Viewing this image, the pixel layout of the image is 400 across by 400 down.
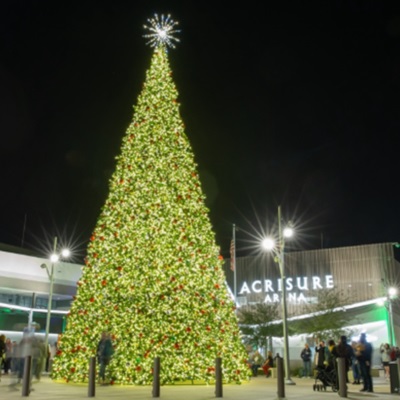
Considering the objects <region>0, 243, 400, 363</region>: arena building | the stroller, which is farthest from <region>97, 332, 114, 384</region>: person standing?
<region>0, 243, 400, 363</region>: arena building

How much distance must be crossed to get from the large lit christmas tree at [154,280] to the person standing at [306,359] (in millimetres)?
8827

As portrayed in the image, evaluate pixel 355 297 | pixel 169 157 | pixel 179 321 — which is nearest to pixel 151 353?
pixel 179 321

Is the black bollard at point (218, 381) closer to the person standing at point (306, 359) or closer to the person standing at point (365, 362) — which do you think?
the person standing at point (365, 362)

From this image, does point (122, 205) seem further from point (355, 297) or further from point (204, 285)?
point (355, 297)

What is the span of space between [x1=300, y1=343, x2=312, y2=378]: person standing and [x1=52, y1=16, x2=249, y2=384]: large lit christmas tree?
8.83 metres

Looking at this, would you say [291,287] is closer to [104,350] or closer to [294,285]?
[294,285]

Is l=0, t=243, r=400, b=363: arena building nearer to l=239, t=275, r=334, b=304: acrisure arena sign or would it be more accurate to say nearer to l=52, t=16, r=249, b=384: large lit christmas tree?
l=239, t=275, r=334, b=304: acrisure arena sign

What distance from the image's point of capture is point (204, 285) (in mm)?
16422

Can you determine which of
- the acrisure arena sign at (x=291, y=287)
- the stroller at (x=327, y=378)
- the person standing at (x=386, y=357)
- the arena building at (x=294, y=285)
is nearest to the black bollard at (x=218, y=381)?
the stroller at (x=327, y=378)

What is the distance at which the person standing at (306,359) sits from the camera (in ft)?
81.3

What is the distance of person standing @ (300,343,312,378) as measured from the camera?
24766 millimetres

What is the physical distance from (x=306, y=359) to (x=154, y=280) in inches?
467

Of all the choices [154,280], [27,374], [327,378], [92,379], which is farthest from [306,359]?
[27,374]

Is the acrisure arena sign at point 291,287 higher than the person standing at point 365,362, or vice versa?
the acrisure arena sign at point 291,287
